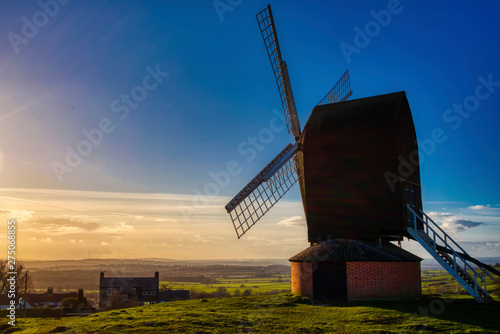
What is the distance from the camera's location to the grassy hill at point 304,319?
15.0m

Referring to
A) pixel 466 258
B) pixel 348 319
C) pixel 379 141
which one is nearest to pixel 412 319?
pixel 348 319

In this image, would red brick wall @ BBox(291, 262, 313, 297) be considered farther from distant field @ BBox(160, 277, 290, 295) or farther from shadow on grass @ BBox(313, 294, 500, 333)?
distant field @ BBox(160, 277, 290, 295)

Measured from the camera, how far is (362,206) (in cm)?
2386

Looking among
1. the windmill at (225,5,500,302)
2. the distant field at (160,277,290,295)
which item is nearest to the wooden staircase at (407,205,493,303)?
the windmill at (225,5,500,302)

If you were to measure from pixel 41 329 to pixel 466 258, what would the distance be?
23.2m

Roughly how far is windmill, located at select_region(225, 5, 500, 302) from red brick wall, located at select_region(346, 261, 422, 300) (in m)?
0.05

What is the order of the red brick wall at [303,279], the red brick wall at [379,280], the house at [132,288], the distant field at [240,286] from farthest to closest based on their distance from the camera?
the distant field at [240,286] → the house at [132,288] → the red brick wall at [303,279] → the red brick wall at [379,280]

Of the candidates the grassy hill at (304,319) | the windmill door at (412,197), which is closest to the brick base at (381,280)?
the grassy hill at (304,319)

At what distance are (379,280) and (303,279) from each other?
14.4 feet

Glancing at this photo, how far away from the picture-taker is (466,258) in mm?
23172

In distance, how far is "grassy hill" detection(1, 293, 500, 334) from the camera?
1498cm

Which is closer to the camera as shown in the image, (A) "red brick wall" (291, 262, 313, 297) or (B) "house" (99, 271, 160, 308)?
(A) "red brick wall" (291, 262, 313, 297)

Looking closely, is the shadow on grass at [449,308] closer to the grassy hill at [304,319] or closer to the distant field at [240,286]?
the grassy hill at [304,319]

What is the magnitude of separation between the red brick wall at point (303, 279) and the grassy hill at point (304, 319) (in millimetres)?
1306
